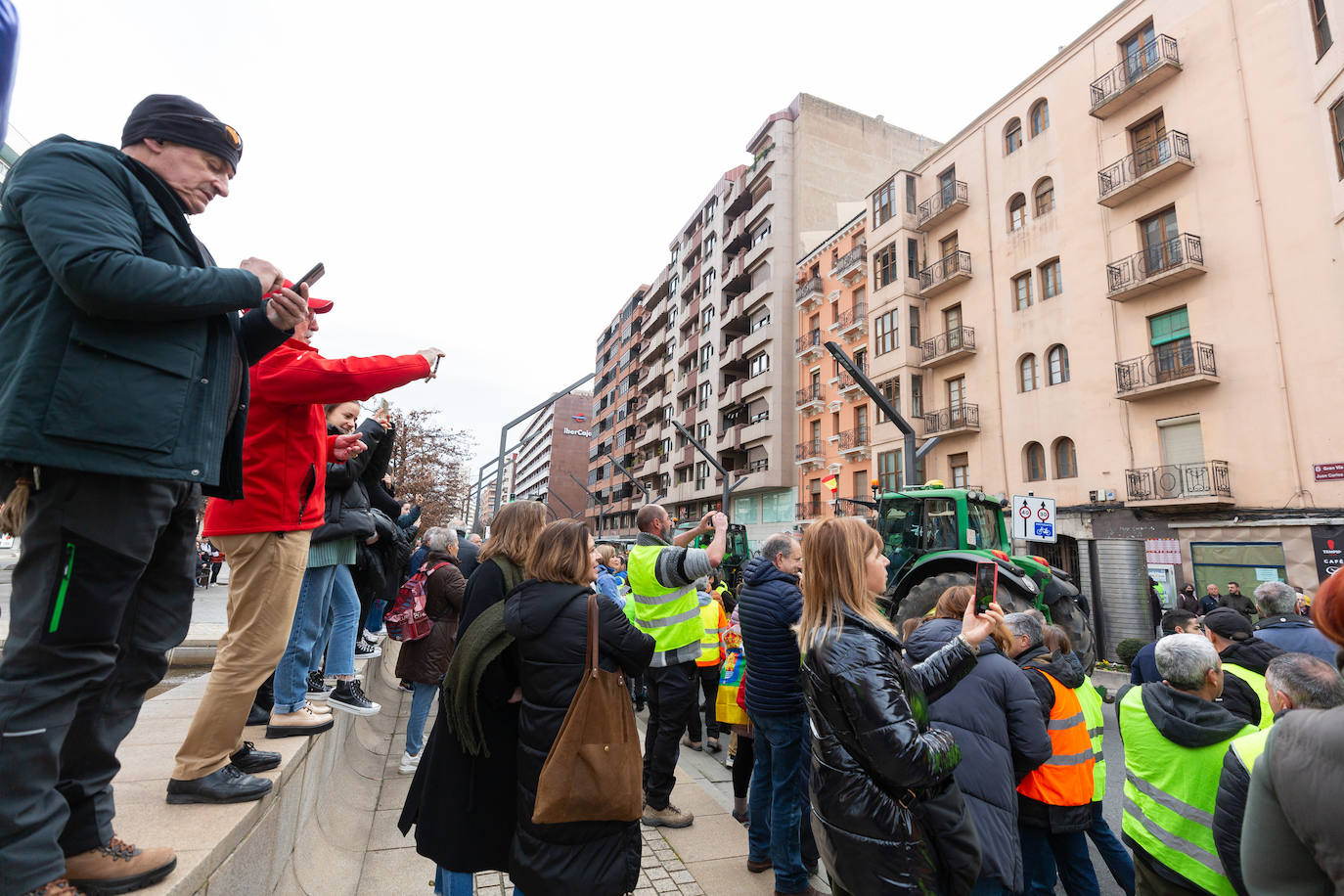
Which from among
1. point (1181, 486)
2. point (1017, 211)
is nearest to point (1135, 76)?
point (1017, 211)

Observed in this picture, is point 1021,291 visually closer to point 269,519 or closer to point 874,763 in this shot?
point 874,763

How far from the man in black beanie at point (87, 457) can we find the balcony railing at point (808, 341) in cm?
3418

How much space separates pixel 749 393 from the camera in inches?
1566

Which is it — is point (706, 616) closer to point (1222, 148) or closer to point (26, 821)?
point (26, 821)

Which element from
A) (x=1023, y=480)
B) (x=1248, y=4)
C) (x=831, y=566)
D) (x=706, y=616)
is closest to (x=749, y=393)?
(x=1023, y=480)

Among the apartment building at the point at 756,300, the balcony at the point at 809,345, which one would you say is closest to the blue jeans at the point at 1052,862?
the apartment building at the point at 756,300

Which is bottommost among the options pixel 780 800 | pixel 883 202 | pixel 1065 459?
pixel 780 800

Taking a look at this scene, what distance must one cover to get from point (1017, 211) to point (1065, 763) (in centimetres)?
2528

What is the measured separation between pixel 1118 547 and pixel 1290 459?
14.9 feet

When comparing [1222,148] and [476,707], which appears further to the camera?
[1222,148]

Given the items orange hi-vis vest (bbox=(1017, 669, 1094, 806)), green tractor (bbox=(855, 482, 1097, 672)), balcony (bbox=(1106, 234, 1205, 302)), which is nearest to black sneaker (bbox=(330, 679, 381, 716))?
orange hi-vis vest (bbox=(1017, 669, 1094, 806))

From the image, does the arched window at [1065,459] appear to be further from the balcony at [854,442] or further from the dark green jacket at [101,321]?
the dark green jacket at [101,321]

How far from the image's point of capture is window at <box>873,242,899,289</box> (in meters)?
29.0

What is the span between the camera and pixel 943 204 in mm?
26922
